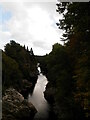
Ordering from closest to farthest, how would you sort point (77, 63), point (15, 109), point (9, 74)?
point (77, 63)
point (15, 109)
point (9, 74)

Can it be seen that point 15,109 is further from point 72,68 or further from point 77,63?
point 77,63

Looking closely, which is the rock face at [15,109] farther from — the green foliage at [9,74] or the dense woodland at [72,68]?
the green foliage at [9,74]

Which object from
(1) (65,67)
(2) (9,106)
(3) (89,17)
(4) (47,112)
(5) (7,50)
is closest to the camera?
(3) (89,17)

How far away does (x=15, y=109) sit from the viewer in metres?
49.1

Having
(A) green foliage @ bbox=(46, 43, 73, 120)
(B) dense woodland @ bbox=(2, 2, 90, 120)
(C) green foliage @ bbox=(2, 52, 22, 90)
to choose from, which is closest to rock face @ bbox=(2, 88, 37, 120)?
(B) dense woodland @ bbox=(2, 2, 90, 120)

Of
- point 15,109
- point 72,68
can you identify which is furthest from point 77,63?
point 15,109

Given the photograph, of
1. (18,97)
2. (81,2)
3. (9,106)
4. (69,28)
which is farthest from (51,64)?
(81,2)

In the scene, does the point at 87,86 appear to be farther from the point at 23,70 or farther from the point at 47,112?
the point at 23,70

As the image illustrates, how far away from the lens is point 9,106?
164ft

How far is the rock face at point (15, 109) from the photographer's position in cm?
4738

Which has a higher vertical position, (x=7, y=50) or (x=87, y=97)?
(x=7, y=50)

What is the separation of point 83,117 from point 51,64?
19365mm

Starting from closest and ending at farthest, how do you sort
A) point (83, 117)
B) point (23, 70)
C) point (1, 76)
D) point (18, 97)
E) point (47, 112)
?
1. point (83, 117)
2. point (18, 97)
3. point (47, 112)
4. point (1, 76)
5. point (23, 70)

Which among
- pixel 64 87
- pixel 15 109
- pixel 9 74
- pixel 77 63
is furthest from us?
pixel 9 74
